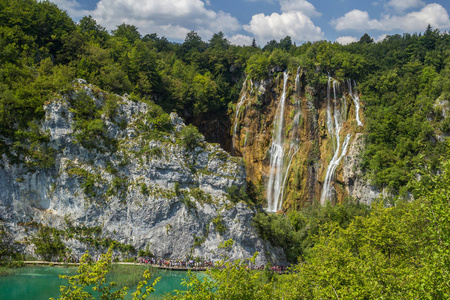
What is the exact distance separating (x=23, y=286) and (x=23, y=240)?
6.44 m

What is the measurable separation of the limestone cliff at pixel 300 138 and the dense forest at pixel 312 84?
160 centimetres

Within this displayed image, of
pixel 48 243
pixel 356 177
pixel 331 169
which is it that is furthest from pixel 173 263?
pixel 356 177

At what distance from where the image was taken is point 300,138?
45.5m

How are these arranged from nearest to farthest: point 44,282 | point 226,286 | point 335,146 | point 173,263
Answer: point 226,286 < point 44,282 < point 173,263 < point 335,146

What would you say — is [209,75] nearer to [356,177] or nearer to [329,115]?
[329,115]

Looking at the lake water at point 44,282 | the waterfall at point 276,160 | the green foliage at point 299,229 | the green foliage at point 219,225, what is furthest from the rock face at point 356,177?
the lake water at point 44,282

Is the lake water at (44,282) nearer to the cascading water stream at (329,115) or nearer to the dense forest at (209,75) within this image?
the dense forest at (209,75)

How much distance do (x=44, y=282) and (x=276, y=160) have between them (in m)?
30.4

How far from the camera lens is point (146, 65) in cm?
4469

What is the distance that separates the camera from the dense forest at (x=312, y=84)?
1435 centimetres

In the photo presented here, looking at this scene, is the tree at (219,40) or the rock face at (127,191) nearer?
the rock face at (127,191)

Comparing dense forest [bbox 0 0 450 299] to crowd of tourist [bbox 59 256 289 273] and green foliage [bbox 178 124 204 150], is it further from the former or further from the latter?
green foliage [bbox 178 124 204 150]

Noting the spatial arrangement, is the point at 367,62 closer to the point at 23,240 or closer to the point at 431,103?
the point at 431,103

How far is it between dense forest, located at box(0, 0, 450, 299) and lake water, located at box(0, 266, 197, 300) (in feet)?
26.4
